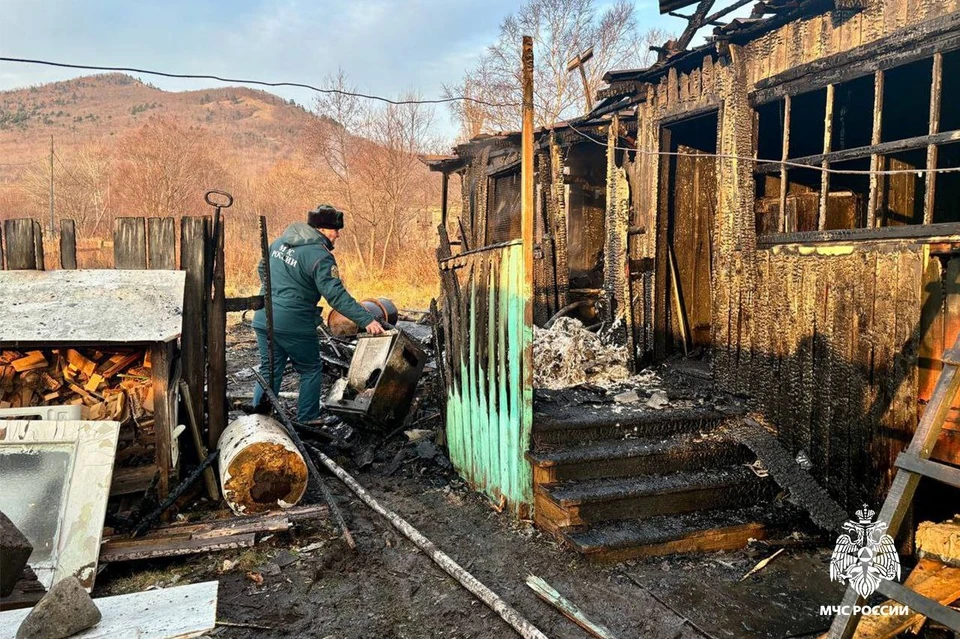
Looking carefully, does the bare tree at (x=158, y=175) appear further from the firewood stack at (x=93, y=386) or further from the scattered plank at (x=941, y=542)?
the scattered plank at (x=941, y=542)

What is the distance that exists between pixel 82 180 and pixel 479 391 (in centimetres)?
3728

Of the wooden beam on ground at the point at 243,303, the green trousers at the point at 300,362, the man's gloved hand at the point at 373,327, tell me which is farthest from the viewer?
the green trousers at the point at 300,362

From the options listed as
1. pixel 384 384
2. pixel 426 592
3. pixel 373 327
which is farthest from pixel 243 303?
pixel 426 592

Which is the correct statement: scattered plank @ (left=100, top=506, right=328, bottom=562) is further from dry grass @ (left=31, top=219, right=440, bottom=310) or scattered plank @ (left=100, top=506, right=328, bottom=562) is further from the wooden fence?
dry grass @ (left=31, top=219, right=440, bottom=310)

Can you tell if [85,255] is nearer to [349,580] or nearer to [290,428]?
[290,428]

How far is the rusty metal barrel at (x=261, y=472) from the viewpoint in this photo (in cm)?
438

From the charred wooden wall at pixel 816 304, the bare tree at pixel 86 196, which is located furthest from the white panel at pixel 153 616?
the bare tree at pixel 86 196

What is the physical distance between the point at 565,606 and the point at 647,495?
3.99ft

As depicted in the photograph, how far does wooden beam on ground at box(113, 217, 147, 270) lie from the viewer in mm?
4668

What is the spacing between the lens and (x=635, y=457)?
4.52m

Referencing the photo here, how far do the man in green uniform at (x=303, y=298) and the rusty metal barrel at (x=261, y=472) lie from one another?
142 centimetres

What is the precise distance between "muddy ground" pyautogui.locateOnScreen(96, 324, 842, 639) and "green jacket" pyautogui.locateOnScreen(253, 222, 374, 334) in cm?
233

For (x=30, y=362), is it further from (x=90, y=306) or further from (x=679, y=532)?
(x=679, y=532)

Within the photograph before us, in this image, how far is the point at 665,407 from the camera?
512 cm
